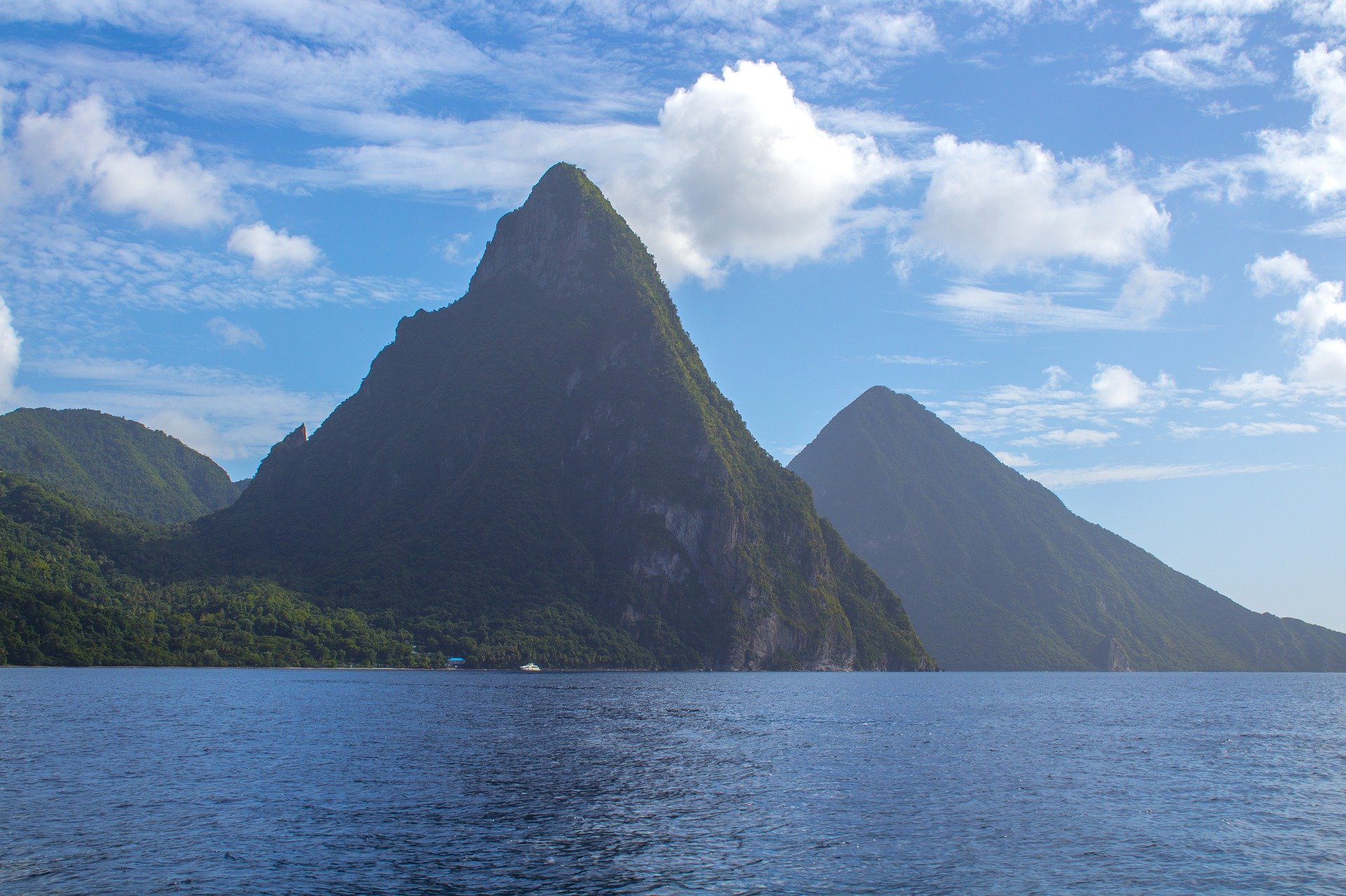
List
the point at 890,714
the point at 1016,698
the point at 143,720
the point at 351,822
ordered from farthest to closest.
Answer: the point at 1016,698 < the point at 890,714 < the point at 143,720 < the point at 351,822

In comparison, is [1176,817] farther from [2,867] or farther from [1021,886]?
[2,867]

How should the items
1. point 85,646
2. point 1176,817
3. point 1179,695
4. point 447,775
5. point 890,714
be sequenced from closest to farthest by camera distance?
point 1176,817 → point 447,775 → point 890,714 → point 85,646 → point 1179,695

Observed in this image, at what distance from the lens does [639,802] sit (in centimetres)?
5297

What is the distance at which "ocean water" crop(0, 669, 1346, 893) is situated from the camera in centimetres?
3772

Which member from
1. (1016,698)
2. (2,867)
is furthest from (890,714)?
(2,867)

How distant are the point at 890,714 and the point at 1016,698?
50.2 m

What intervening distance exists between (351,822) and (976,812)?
97.0ft

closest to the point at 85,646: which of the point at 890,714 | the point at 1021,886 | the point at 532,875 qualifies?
the point at 890,714

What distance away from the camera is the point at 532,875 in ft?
123

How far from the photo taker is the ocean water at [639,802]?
3772 cm

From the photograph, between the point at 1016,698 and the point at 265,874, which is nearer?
the point at 265,874

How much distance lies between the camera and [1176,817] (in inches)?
1992

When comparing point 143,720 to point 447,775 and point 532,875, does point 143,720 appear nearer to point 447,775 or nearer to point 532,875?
point 447,775

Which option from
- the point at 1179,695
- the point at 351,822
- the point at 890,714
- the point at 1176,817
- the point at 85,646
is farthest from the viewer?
the point at 1179,695
